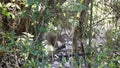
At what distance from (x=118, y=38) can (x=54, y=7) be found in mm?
512

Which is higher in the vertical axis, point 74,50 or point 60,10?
point 60,10

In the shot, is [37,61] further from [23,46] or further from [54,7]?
[54,7]

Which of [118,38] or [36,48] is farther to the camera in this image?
[118,38]

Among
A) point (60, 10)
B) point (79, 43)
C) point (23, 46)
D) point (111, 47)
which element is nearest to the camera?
point (23, 46)

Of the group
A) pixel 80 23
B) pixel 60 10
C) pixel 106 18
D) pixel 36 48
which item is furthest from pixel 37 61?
pixel 106 18

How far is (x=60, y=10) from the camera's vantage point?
175 cm

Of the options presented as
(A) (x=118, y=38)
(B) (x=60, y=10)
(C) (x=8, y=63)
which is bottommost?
(C) (x=8, y=63)

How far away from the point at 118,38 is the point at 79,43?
0.30m

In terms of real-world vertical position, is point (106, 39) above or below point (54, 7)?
below

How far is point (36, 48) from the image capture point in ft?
5.41

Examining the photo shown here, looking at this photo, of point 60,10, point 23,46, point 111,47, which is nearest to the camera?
point 23,46

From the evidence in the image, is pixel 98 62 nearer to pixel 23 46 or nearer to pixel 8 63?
pixel 23 46

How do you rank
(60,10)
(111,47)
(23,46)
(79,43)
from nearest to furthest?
(23,46) → (60,10) → (111,47) → (79,43)

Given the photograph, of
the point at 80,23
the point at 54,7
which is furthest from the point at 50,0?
the point at 80,23
